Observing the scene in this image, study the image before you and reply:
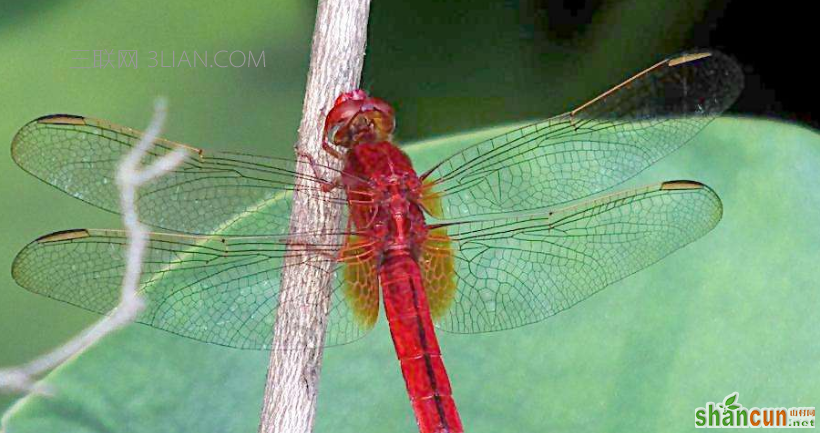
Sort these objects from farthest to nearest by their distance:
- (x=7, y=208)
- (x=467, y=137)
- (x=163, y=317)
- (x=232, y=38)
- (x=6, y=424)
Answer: (x=232, y=38)
(x=7, y=208)
(x=467, y=137)
(x=6, y=424)
(x=163, y=317)

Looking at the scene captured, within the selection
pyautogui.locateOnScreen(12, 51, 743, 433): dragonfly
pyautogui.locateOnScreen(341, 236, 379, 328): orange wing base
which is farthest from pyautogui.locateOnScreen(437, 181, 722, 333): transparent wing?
pyautogui.locateOnScreen(341, 236, 379, 328): orange wing base

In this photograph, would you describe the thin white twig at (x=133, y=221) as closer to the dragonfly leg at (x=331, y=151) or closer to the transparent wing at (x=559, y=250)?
the dragonfly leg at (x=331, y=151)

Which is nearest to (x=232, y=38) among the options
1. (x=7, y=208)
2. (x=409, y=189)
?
(x=7, y=208)

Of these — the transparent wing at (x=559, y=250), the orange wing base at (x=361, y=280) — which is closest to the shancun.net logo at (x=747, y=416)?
the transparent wing at (x=559, y=250)

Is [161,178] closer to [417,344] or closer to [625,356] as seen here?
[417,344]

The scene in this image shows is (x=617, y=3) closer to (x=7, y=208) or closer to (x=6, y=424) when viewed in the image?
(x=7, y=208)

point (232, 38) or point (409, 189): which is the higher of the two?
point (232, 38)
